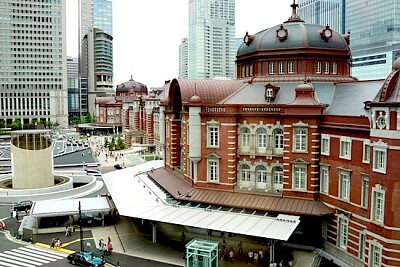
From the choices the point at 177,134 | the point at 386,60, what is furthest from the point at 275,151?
the point at 386,60

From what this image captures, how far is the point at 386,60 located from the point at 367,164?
136247 millimetres

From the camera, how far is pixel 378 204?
90.9ft

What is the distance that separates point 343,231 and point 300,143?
8229mm

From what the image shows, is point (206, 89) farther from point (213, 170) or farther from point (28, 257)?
point (28, 257)

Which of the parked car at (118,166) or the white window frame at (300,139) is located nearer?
the white window frame at (300,139)

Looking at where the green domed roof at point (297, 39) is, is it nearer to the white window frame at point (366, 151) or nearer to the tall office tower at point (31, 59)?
the white window frame at point (366, 151)

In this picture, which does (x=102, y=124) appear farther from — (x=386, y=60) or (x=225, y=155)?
(x=225, y=155)

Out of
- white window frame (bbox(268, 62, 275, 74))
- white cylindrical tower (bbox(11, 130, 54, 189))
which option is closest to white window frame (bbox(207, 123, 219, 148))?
white window frame (bbox(268, 62, 275, 74))

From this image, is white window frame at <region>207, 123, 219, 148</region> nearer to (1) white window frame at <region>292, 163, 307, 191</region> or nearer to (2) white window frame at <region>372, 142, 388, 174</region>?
(1) white window frame at <region>292, 163, 307, 191</region>

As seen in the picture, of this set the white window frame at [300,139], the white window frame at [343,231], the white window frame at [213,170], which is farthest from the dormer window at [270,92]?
the white window frame at [343,231]

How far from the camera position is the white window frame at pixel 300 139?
36.5 meters

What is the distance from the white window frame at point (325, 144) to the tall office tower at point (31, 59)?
163540mm

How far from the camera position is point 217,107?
133 feet

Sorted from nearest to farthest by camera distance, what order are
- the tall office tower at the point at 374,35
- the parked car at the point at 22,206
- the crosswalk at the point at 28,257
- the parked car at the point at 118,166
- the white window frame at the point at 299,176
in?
the crosswalk at the point at 28,257 < the white window frame at the point at 299,176 < the parked car at the point at 22,206 < the parked car at the point at 118,166 < the tall office tower at the point at 374,35
